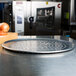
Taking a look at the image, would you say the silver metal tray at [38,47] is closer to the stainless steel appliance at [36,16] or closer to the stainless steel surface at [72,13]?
the stainless steel appliance at [36,16]

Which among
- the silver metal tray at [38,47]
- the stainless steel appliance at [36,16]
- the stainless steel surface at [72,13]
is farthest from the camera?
the stainless steel surface at [72,13]

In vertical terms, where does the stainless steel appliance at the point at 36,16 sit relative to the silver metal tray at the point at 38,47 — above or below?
above

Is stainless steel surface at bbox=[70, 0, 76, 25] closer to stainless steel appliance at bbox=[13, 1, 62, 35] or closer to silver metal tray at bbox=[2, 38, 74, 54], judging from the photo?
stainless steel appliance at bbox=[13, 1, 62, 35]

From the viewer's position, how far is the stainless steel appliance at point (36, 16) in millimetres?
2766

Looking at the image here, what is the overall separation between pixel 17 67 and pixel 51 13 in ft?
7.97

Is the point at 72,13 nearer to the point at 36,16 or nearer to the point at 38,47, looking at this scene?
the point at 36,16

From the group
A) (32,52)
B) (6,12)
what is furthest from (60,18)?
(32,52)

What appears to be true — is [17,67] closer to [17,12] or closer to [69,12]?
[17,12]

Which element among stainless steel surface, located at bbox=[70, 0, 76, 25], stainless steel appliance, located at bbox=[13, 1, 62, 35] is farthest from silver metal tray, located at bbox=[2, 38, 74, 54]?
stainless steel surface, located at bbox=[70, 0, 76, 25]

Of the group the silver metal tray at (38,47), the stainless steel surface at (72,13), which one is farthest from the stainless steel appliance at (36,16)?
the silver metal tray at (38,47)

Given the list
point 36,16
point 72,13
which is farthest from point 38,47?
point 72,13

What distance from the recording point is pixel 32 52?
655 millimetres

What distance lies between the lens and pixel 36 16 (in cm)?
279

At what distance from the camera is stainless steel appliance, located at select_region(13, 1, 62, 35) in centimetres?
277
